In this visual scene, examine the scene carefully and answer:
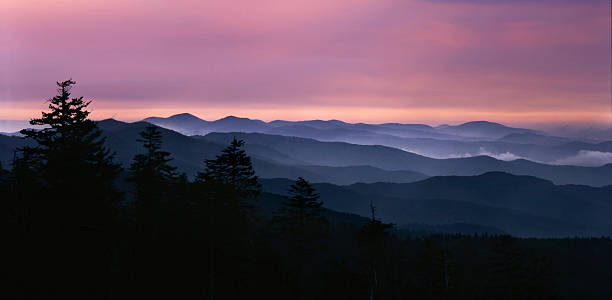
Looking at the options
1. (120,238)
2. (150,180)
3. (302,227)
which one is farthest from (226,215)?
(150,180)

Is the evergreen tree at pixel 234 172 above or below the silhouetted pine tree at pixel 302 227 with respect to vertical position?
above

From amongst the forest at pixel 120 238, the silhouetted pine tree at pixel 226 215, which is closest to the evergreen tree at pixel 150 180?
the forest at pixel 120 238

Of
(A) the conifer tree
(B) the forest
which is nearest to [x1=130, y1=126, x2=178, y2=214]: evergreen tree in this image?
(B) the forest

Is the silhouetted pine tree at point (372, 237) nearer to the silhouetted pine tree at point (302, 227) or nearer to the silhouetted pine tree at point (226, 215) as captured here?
the silhouetted pine tree at point (302, 227)

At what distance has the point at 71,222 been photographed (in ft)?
110

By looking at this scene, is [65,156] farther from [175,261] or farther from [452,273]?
[452,273]

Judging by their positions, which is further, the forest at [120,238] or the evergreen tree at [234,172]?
the evergreen tree at [234,172]

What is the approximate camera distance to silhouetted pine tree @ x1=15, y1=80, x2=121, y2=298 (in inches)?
1237

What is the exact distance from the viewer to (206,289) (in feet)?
125

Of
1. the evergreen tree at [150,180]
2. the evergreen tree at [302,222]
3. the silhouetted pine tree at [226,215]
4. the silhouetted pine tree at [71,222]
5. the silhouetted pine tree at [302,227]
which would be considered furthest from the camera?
the evergreen tree at [302,222]

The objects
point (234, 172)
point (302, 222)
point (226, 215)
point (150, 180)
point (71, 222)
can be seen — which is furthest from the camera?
point (234, 172)

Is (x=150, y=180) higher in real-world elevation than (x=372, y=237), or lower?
higher

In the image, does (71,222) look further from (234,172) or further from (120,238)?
(234,172)

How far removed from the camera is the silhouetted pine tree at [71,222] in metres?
31.4
